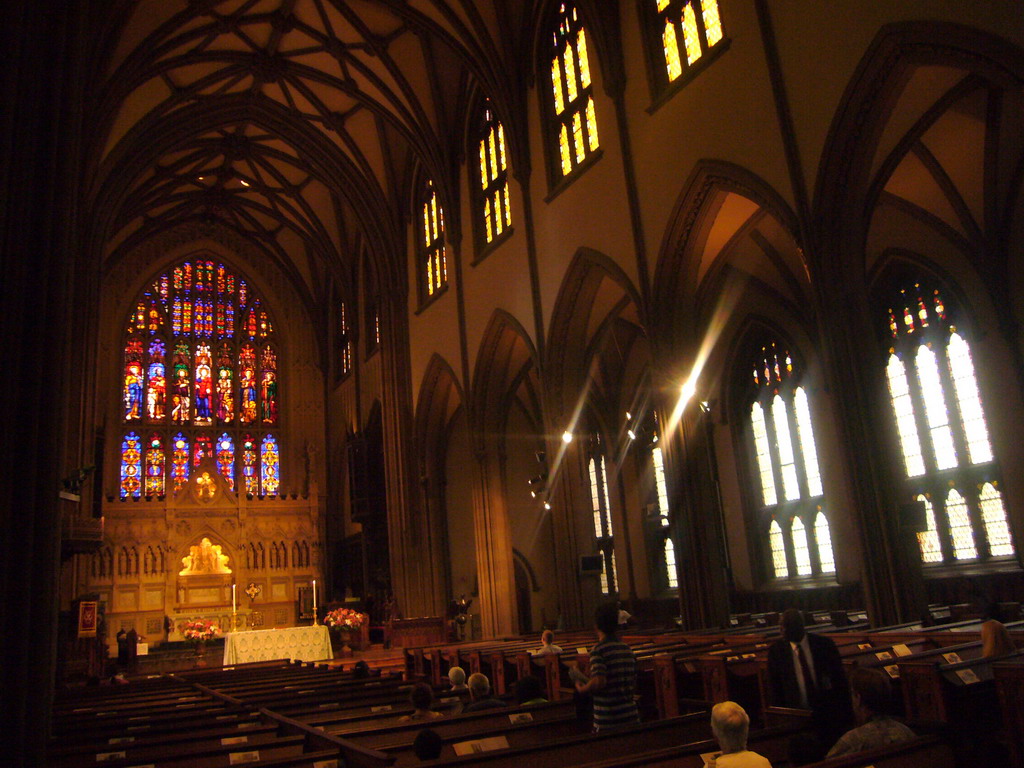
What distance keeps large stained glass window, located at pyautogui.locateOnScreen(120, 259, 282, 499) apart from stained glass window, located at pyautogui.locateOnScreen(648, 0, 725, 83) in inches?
826

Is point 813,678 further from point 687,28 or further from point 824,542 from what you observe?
point 824,542

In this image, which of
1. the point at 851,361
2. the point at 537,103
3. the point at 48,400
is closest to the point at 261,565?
the point at 537,103

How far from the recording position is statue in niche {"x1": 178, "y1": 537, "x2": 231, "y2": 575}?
26.9 metres

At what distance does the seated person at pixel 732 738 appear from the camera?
3.48 m

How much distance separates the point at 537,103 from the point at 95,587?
18849mm

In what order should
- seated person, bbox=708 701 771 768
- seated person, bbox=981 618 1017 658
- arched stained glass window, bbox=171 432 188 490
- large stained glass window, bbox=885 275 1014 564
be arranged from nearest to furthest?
seated person, bbox=708 701 771 768 < seated person, bbox=981 618 1017 658 < large stained glass window, bbox=885 275 1014 564 < arched stained glass window, bbox=171 432 188 490

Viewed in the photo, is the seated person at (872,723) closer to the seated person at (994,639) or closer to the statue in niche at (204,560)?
the seated person at (994,639)

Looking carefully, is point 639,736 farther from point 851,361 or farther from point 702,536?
point 702,536

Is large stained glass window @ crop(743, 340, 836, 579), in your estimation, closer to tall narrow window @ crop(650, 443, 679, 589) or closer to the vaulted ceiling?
tall narrow window @ crop(650, 443, 679, 589)

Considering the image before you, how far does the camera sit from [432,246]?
22.8 m

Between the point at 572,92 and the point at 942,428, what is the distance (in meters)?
9.08

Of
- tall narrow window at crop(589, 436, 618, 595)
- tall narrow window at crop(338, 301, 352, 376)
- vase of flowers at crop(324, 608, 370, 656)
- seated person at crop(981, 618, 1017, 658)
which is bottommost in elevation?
seated person at crop(981, 618, 1017, 658)

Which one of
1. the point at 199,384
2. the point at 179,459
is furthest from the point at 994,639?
the point at 199,384

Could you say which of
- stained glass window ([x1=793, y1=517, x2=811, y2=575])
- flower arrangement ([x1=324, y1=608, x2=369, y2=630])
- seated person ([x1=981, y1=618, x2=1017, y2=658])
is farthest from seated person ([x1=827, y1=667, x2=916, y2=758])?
flower arrangement ([x1=324, y1=608, x2=369, y2=630])
